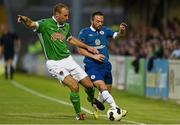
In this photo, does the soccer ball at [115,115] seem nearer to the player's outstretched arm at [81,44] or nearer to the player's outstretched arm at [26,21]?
the player's outstretched arm at [81,44]

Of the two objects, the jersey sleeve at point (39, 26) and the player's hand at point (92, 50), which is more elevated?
the jersey sleeve at point (39, 26)

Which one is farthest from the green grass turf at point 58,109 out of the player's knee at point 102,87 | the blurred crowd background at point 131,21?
the blurred crowd background at point 131,21

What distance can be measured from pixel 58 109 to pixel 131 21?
27.9 m

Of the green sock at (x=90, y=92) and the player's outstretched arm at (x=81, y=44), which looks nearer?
the player's outstretched arm at (x=81, y=44)

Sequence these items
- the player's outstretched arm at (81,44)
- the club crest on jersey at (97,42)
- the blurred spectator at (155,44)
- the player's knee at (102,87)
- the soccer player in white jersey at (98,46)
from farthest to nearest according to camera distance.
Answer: the blurred spectator at (155,44) → the club crest on jersey at (97,42) → the soccer player in white jersey at (98,46) → the player's knee at (102,87) → the player's outstretched arm at (81,44)

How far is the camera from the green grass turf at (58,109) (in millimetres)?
15914

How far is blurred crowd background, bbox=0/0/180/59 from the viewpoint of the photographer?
29516mm

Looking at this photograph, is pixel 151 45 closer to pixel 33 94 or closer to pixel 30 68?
pixel 33 94

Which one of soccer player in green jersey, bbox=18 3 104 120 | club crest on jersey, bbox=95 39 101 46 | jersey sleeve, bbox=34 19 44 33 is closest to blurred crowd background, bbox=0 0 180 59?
club crest on jersey, bbox=95 39 101 46

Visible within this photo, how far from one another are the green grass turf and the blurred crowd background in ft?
7.43

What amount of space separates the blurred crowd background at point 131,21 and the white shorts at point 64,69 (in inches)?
427

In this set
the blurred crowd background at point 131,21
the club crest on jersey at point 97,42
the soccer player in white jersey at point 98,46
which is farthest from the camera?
the blurred crowd background at point 131,21

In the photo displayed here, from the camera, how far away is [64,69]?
1580cm

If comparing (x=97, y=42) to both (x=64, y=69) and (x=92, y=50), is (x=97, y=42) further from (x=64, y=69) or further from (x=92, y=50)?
(x=64, y=69)
